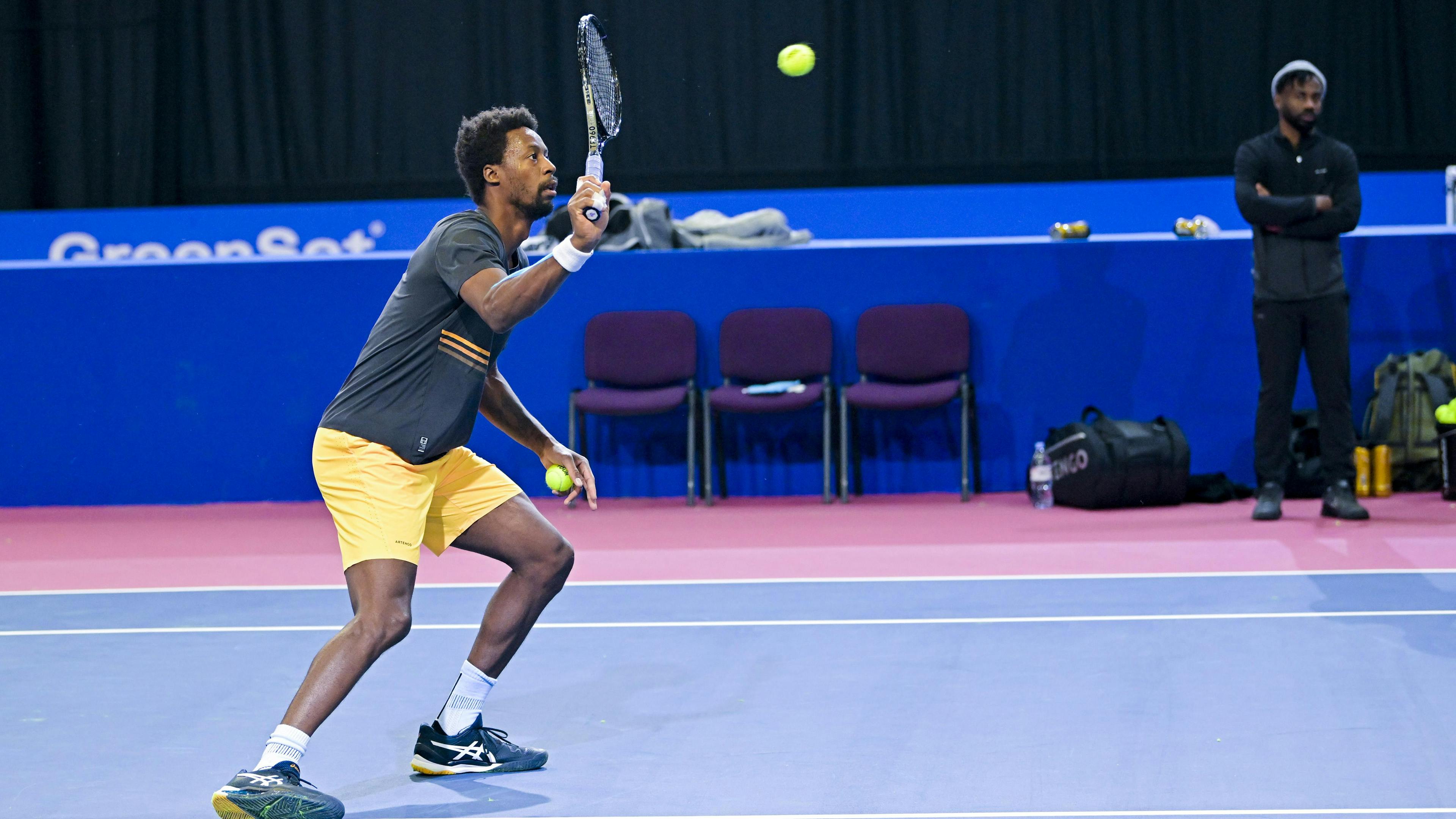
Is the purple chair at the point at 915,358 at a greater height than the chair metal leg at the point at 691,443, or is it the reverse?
the purple chair at the point at 915,358

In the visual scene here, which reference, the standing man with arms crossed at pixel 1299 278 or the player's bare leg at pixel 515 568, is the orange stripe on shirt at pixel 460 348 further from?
the standing man with arms crossed at pixel 1299 278

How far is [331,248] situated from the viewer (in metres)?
12.5

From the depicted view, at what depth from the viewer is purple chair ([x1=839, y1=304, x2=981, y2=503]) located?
28.7 ft

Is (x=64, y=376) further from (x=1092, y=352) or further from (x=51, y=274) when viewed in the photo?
(x=1092, y=352)

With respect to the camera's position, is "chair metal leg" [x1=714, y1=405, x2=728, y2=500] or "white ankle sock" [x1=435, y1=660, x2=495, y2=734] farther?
"chair metal leg" [x1=714, y1=405, x2=728, y2=500]

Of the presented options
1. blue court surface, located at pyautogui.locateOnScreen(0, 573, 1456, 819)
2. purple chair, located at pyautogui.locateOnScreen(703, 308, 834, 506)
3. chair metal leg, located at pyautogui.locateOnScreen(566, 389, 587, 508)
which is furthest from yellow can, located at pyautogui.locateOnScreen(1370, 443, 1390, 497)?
chair metal leg, located at pyautogui.locateOnScreen(566, 389, 587, 508)

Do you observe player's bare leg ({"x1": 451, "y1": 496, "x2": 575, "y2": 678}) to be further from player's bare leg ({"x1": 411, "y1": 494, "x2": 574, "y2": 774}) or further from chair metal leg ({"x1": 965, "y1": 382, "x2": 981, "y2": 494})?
chair metal leg ({"x1": 965, "y1": 382, "x2": 981, "y2": 494})

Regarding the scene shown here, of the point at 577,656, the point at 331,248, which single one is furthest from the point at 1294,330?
the point at 331,248

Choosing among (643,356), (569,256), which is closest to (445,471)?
(569,256)

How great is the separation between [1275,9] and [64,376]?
9.02 metres

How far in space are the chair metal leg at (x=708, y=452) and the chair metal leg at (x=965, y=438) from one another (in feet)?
4.58

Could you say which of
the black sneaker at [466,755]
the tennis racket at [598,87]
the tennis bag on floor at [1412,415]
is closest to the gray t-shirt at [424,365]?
the tennis racket at [598,87]

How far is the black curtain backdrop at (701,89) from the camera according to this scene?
12.1 meters

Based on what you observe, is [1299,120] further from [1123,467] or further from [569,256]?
[569,256]
